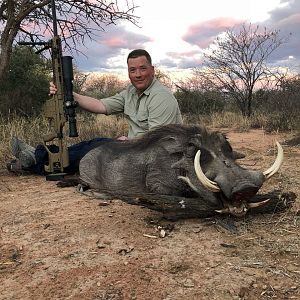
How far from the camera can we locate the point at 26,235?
9.44ft

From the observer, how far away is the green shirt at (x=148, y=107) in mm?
→ 3980

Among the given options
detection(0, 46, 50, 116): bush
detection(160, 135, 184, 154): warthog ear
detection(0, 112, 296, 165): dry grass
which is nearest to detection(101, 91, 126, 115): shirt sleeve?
detection(160, 135, 184, 154): warthog ear

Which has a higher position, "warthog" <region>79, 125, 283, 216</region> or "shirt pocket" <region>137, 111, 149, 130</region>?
"shirt pocket" <region>137, 111, 149, 130</region>

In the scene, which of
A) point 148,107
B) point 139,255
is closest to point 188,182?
point 139,255

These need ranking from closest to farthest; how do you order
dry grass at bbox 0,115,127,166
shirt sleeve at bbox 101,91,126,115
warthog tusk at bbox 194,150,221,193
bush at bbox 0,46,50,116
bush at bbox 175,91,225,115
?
warthog tusk at bbox 194,150,221,193, shirt sleeve at bbox 101,91,126,115, dry grass at bbox 0,115,127,166, bush at bbox 0,46,50,116, bush at bbox 175,91,225,115

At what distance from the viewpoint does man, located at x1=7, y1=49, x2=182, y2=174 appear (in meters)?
4.01

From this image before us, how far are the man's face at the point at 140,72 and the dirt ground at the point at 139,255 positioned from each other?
1208 millimetres

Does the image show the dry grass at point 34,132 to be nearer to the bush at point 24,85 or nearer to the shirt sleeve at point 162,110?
the bush at point 24,85

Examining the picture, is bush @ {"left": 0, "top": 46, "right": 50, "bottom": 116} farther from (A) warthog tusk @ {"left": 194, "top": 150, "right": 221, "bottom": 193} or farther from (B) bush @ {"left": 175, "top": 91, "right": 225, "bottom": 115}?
(A) warthog tusk @ {"left": 194, "top": 150, "right": 221, "bottom": 193}

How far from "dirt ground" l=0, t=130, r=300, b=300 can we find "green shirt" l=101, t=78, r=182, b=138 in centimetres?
91

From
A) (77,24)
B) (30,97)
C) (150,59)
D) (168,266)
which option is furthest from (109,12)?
(168,266)

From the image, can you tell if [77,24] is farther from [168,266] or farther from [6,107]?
[168,266]

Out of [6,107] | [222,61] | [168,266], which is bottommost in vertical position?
[168,266]

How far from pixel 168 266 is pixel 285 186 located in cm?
198
